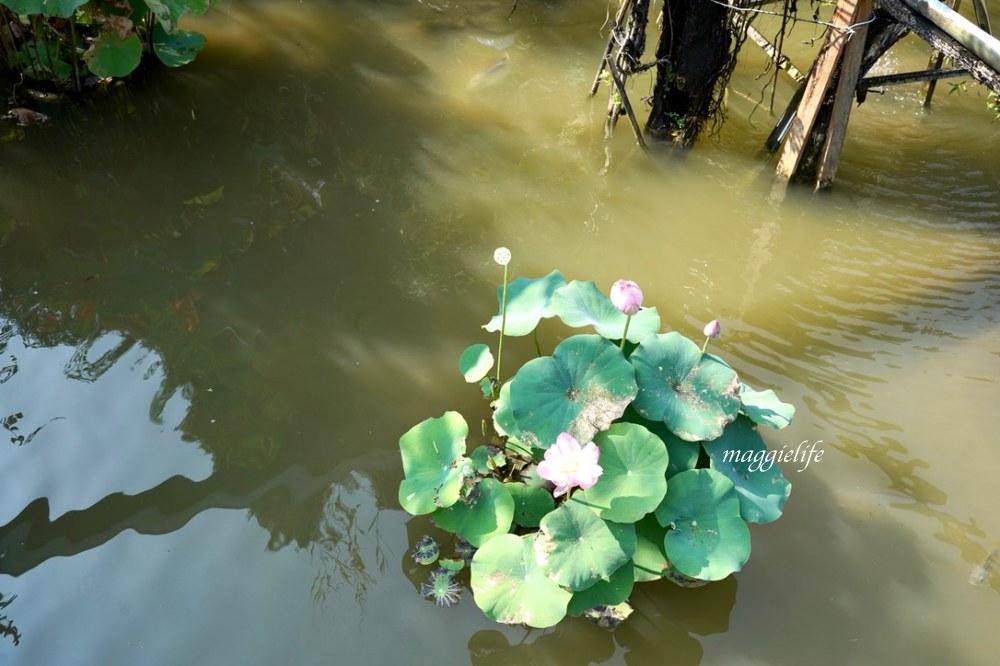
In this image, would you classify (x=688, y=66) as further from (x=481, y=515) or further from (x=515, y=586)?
(x=515, y=586)

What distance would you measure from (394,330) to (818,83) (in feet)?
8.22

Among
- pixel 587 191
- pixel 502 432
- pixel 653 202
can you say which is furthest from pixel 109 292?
pixel 653 202

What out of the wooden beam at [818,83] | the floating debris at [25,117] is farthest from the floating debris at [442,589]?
the floating debris at [25,117]

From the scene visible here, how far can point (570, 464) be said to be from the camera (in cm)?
223

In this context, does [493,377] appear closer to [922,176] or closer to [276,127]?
[276,127]

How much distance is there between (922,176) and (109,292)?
14.4 feet

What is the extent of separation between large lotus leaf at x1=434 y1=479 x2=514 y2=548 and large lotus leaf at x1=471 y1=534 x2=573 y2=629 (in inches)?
2.8

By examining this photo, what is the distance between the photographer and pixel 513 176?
4281 mm

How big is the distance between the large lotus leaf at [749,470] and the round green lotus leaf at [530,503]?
544 mm

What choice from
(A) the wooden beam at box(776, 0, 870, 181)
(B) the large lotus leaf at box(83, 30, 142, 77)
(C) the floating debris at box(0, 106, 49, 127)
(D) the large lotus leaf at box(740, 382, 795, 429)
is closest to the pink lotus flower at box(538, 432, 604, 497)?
(D) the large lotus leaf at box(740, 382, 795, 429)

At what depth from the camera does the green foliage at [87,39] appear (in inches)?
172

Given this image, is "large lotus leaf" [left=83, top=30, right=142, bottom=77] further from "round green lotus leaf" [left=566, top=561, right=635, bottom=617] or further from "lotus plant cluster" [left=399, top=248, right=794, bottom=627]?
"round green lotus leaf" [left=566, top=561, right=635, bottom=617]

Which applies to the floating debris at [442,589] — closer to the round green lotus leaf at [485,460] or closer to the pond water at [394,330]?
the pond water at [394,330]

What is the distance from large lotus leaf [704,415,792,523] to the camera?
2393 millimetres
